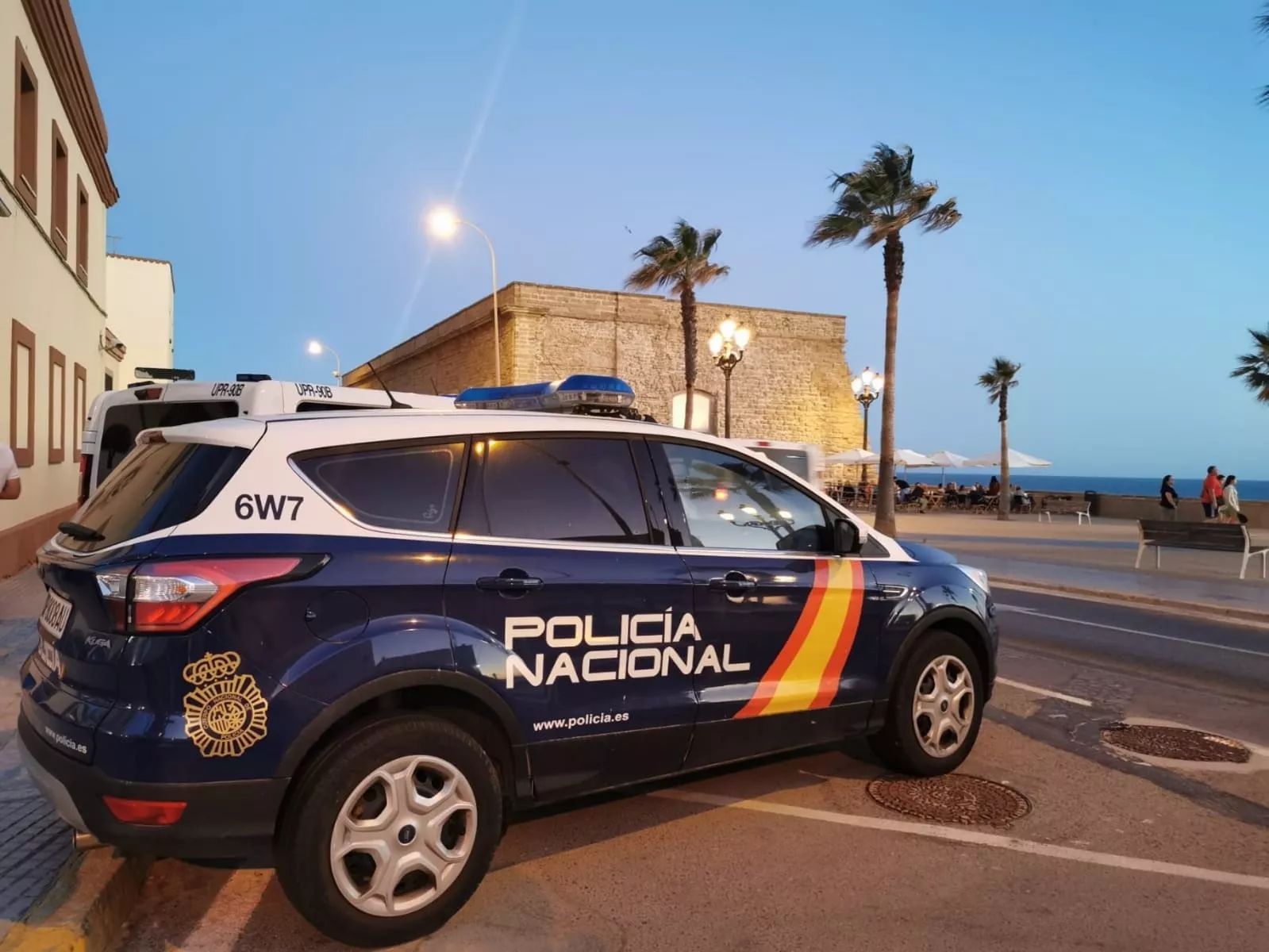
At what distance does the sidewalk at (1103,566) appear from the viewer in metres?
13.0

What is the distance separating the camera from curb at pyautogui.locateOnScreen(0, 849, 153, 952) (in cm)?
303

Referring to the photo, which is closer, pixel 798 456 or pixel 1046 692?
pixel 1046 692

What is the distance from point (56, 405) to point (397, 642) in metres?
16.6

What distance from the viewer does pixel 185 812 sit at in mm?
2992

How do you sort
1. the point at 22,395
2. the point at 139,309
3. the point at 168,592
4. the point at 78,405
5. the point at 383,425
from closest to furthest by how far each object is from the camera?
the point at 168,592, the point at 383,425, the point at 22,395, the point at 78,405, the point at 139,309

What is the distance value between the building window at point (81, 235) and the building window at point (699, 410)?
22818mm

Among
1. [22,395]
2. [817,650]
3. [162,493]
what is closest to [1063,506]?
[22,395]

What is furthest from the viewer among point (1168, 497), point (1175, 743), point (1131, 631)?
point (1168, 497)

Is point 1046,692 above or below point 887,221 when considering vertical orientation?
below

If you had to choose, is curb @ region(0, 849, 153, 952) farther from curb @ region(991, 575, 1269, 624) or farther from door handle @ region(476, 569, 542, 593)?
curb @ region(991, 575, 1269, 624)

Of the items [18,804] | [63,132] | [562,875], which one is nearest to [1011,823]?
[562,875]

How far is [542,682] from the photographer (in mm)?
3611

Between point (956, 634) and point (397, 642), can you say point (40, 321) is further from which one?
point (956, 634)

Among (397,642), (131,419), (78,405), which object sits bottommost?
(397,642)
